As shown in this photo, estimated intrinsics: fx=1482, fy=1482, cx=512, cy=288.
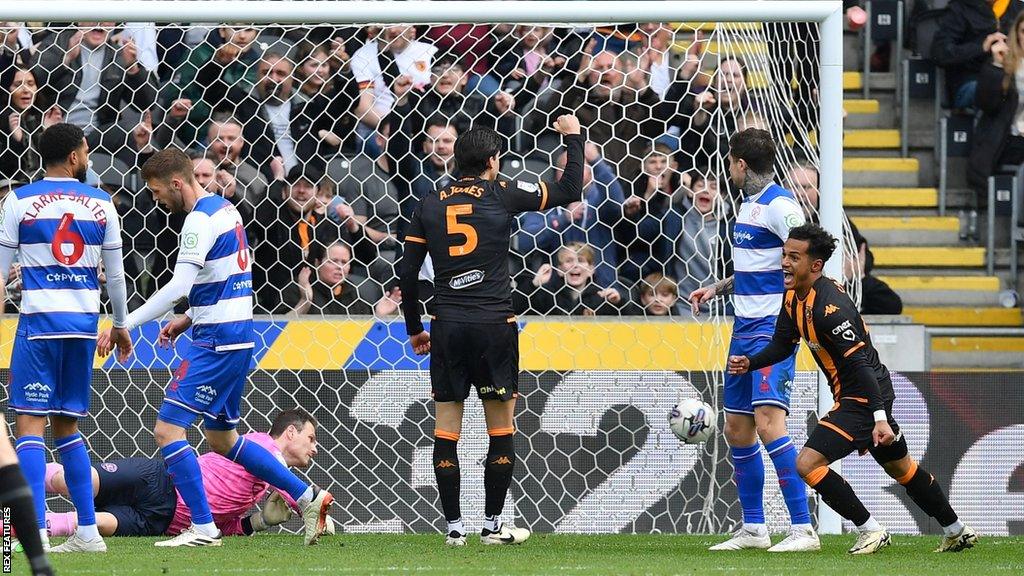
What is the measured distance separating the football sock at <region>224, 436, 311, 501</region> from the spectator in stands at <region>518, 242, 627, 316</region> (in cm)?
226

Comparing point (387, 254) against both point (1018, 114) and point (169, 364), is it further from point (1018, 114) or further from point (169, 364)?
point (1018, 114)

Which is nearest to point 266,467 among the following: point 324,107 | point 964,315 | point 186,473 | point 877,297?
point 186,473

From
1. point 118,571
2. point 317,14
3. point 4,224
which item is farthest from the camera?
point 317,14

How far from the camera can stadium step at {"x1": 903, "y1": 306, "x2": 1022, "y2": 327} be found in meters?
11.2

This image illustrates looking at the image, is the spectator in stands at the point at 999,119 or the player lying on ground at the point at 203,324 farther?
the spectator in stands at the point at 999,119

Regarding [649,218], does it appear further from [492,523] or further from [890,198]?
[890,198]

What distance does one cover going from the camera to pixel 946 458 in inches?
335

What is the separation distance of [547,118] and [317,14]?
6.15 feet

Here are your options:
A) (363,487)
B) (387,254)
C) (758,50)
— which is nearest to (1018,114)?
(758,50)

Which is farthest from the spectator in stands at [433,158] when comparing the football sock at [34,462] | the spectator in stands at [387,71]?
the football sock at [34,462]

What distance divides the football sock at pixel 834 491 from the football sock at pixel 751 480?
48 cm

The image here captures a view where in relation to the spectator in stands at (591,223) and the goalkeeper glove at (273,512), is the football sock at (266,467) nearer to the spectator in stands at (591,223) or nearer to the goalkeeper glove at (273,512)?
the goalkeeper glove at (273,512)

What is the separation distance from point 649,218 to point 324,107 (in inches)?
85.0

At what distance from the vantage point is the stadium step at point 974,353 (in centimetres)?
1059
